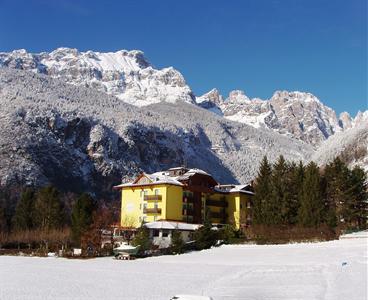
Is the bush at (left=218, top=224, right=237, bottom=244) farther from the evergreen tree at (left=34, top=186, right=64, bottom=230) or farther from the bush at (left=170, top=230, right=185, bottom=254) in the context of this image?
the evergreen tree at (left=34, top=186, right=64, bottom=230)

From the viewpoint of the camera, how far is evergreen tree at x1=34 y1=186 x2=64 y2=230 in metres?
73.8

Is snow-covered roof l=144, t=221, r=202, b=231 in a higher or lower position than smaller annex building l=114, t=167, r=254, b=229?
lower

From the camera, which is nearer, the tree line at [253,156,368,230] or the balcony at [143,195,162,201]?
the tree line at [253,156,368,230]

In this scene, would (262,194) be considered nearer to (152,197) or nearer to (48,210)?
(152,197)

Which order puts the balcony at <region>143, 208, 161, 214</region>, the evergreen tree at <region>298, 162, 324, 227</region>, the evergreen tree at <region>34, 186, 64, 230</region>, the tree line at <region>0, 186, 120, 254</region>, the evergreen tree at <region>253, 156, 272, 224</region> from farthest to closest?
the evergreen tree at <region>34, 186, 64, 230</region> < the balcony at <region>143, 208, 161, 214</region> < the evergreen tree at <region>253, 156, 272, 224</region> < the tree line at <region>0, 186, 120, 254</region> < the evergreen tree at <region>298, 162, 324, 227</region>

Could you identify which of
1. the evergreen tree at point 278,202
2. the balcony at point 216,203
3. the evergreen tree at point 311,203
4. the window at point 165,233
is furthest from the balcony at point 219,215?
the evergreen tree at point 311,203

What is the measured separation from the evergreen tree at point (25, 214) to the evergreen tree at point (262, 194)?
3478 cm

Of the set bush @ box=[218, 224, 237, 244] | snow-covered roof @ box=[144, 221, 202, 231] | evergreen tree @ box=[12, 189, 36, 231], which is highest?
evergreen tree @ box=[12, 189, 36, 231]

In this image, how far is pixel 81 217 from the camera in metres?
66.0

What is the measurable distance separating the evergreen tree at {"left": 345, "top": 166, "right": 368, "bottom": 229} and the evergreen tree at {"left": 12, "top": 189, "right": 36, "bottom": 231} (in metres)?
46.9

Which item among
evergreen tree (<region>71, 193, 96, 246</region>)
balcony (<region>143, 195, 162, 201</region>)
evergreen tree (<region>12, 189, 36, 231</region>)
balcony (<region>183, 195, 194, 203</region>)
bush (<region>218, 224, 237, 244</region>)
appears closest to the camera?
bush (<region>218, 224, 237, 244</region>)

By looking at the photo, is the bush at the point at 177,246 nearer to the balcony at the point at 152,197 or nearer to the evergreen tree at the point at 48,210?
the balcony at the point at 152,197

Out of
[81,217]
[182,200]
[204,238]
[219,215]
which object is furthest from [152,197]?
[204,238]

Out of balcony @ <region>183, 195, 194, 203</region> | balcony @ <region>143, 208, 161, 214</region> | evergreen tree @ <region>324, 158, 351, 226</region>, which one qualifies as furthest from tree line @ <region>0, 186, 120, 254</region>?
evergreen tree @ <region>324, 158, 351, 226</region>
